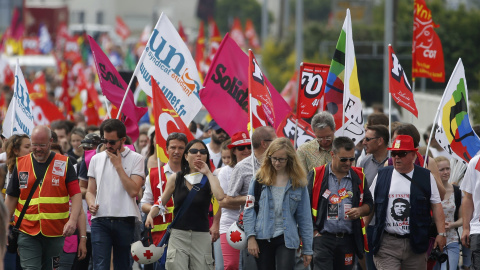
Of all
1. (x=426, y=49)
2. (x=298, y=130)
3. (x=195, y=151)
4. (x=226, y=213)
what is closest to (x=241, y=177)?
(x=195, y=151)

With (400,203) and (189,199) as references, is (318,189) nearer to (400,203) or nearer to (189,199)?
(400,203)

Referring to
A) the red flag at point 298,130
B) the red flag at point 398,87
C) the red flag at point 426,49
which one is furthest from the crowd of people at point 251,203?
the red flag at point 426,49

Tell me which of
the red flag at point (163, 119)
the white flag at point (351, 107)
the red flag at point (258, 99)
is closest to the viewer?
the red flag at point (258, 99)

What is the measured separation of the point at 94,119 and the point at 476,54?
17.0 metres

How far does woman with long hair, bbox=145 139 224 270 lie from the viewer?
8.62 meters

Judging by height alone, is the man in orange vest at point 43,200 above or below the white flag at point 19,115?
below

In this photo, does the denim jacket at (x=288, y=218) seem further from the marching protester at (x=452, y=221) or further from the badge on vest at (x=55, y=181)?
the marching protester at (x=452, y=221)

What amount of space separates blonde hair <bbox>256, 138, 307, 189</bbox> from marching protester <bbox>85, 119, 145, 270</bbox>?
5.11 ft

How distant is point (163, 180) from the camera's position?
9227 millimetres

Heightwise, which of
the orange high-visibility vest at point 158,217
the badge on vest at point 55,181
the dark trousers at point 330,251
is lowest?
the dark trousers at point 330,251

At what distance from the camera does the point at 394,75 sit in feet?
34.5

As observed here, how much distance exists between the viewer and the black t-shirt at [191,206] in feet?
28.3

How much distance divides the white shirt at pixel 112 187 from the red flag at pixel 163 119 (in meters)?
0.56

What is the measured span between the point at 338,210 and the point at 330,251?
0.35 metres
